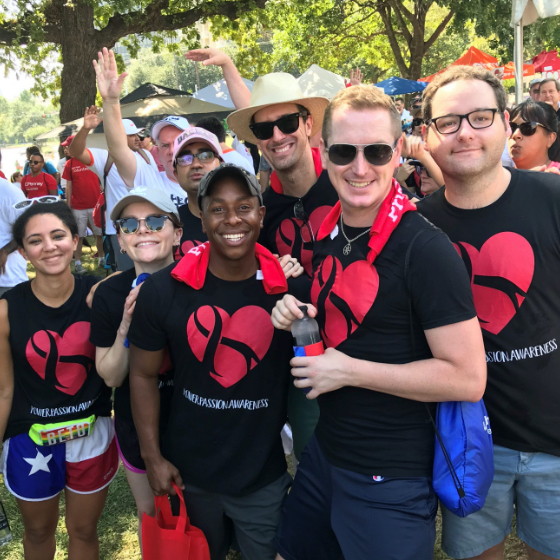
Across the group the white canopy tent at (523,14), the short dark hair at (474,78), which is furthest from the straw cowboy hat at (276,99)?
the white canopy tent at (523,14)

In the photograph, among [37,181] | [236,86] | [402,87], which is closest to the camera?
[236,86]

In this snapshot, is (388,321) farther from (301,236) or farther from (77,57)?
(77,57)

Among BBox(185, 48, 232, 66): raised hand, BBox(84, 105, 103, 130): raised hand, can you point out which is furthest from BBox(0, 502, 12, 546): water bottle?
BBox(84, 105, 103, 130): raised hand

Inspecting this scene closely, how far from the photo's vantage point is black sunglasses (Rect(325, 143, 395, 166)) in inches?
77.4

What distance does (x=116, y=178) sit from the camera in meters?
5.35

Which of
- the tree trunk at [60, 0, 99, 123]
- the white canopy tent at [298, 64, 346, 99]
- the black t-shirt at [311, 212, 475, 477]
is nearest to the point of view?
the black t-shirt at [311, 212, 475, 477]

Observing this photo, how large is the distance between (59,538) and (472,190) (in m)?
3.42

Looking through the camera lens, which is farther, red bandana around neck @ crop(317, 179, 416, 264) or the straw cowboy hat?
the straw cowboy hat

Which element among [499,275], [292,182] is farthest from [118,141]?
[499,275]

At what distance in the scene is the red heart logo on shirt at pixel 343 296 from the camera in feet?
6.18

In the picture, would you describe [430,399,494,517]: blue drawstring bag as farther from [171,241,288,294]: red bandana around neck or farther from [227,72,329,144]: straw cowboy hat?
[227,72,329,144]: straw cowboy hat

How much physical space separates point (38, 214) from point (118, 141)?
1318mm

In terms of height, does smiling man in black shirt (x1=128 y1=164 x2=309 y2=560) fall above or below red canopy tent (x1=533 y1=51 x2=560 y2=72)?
below

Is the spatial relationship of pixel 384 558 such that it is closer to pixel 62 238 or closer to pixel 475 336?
pixel 475 336
